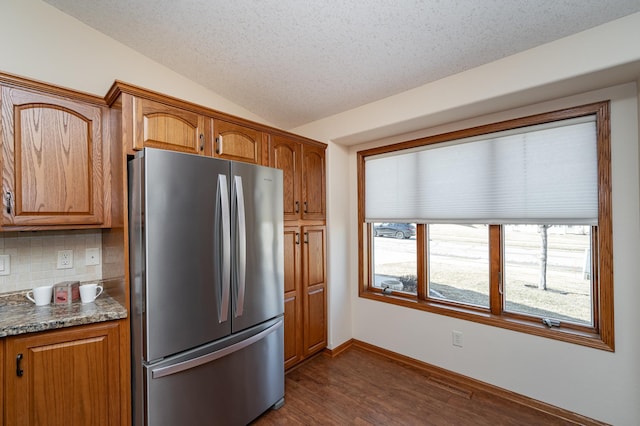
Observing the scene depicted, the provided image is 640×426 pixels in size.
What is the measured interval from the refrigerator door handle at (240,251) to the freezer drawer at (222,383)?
25 centimetres

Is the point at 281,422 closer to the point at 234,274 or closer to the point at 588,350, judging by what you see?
the point at 234,274

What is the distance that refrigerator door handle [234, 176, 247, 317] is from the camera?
1.81 metres

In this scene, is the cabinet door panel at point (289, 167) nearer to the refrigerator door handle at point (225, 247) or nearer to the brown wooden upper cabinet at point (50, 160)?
the refrigerator door handle at point (225, 247)

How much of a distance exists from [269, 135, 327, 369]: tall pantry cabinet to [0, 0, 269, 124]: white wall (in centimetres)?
121

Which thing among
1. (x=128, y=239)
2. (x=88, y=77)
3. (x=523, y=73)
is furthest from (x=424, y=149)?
(x=88, y=77)

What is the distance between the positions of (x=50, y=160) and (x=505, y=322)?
132 inches

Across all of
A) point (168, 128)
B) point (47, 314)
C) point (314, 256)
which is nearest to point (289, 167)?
point (314, 256)

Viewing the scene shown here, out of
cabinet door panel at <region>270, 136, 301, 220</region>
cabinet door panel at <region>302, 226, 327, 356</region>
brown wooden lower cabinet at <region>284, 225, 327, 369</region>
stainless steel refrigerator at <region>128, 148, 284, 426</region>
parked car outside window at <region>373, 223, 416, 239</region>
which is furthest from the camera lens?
parked car outside window at <region>373, 223, 416, 239</region>

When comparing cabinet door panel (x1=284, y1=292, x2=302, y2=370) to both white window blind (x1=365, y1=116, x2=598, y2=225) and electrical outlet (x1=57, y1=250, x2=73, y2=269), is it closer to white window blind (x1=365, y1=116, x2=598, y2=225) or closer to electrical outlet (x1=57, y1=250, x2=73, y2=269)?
white window blind (x1=365, y1=116, x2=598, y2=225)

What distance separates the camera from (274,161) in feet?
7.82

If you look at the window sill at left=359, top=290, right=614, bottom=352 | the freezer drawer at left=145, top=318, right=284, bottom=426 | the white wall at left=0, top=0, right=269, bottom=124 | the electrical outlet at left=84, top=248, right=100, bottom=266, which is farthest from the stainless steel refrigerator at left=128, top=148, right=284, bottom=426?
the window sill at left=359, top=290, right=614, bottom=352

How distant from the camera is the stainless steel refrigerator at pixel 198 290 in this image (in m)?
1.46

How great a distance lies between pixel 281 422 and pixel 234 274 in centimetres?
112

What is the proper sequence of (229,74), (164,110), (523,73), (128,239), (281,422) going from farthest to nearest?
(229,74)
(281,422)
(523,73)
(164,110)
(128,239)
